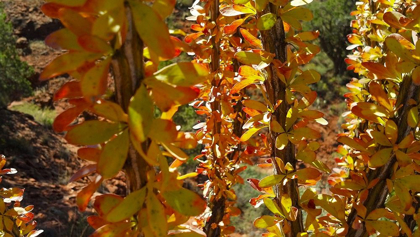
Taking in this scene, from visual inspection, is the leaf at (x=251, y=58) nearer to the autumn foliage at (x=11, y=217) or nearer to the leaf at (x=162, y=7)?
the leaf at (x=162, y=7)

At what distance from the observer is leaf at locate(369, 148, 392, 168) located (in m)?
0.79

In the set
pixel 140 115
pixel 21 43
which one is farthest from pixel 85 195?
pixel 21 43

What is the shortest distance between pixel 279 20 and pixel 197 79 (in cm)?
38

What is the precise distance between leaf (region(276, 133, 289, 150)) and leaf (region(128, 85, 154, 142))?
0.41 metres

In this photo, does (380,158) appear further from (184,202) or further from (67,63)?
(67,63)

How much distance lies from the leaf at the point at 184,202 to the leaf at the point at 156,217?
2 centimetres

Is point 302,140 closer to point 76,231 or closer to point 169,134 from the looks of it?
point 169,134

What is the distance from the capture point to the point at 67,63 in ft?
1.48

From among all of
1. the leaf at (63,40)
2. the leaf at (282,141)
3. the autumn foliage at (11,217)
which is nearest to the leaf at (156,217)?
the leaf at (63,40)

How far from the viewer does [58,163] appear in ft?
21.0

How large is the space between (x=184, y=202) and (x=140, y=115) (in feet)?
0.47

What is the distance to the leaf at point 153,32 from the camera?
1.44 feet

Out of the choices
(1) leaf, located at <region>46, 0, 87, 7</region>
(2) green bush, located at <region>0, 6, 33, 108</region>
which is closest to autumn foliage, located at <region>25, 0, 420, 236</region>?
(1) leaf, located at <region>46, 0, 87, 7</region>

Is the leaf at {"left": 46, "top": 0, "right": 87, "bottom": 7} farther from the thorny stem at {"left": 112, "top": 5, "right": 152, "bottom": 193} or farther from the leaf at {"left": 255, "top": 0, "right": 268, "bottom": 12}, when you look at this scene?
the leaf at {"left": 255, "top": 0, "right": 268, "bottom": 12}
